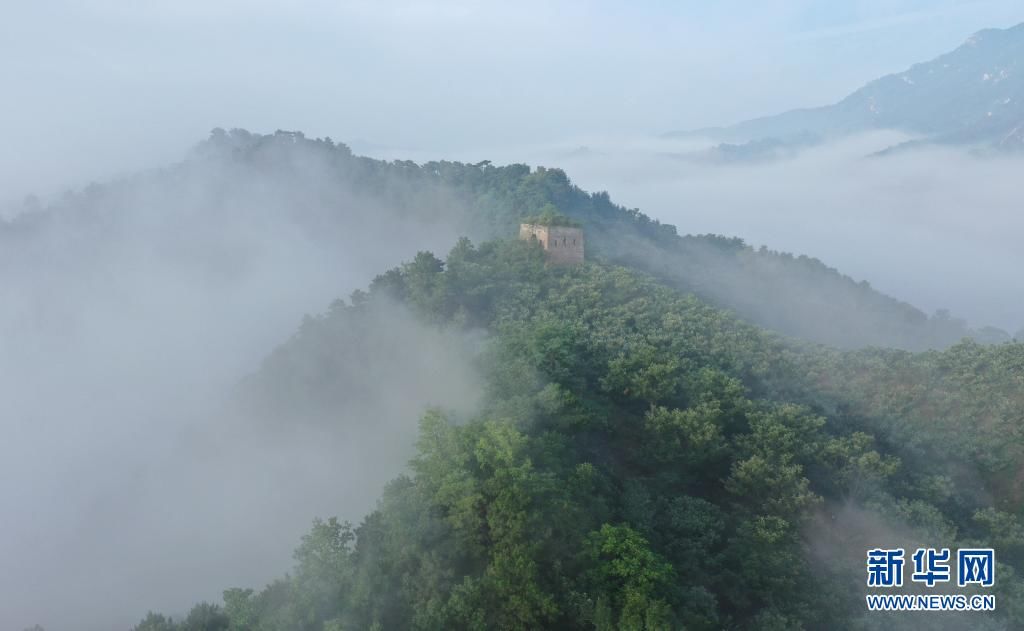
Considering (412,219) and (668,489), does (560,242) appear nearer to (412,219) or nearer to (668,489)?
(668,489)

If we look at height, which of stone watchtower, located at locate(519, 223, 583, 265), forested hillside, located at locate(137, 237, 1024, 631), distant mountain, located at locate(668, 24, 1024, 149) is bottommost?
forested hillside, located at locate(137, 237, 1024, 631)

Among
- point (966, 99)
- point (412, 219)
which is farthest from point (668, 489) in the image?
point (966, 99)

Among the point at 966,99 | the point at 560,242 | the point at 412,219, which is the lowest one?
the point at 560,242

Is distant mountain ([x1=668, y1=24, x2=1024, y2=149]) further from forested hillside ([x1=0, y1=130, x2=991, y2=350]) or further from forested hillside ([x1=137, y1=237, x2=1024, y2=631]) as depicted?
forested hillside ([x1=137, y1=237, x2=1024, y2=631])

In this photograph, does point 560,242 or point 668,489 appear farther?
point 560,242

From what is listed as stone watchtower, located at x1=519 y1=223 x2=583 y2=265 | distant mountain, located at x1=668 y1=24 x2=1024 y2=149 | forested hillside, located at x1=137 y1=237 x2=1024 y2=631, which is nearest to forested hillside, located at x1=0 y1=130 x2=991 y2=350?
stone watchtower, located at x1=519 y1=223 x2=583 y2=265

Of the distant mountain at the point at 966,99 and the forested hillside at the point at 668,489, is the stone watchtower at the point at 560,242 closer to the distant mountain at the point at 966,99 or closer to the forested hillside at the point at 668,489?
the forested hillside at the point at 668,489
